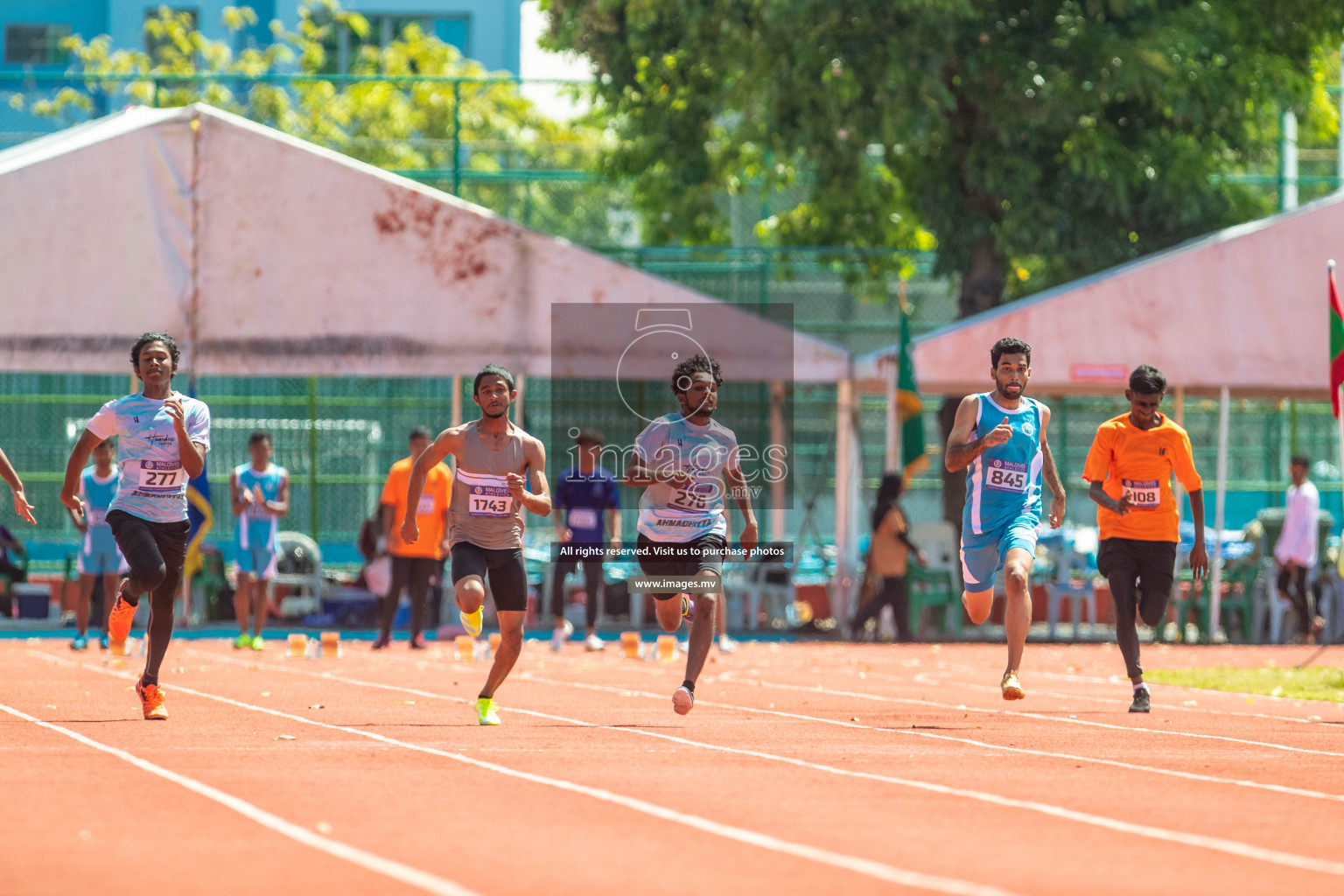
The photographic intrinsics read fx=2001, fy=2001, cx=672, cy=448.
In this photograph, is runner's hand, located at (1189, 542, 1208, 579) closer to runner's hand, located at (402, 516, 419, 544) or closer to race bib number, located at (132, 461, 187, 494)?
runner's hand, located at (402, 516, 419, 544)

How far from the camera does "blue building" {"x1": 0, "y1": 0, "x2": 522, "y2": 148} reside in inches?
1900

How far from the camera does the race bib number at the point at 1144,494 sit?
11844mm

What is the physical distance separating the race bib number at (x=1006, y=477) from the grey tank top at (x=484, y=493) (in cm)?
268

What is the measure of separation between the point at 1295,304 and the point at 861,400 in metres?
9.02

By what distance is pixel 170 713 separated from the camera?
11.2m

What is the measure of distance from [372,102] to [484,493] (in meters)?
30.5

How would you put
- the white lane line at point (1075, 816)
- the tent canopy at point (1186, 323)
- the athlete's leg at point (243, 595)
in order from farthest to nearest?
the tent canopy at point (1186, 323) < the athlete's leg at point (243, 595) < the white lane line at point (1075, 816)

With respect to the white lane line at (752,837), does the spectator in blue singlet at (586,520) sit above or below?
above

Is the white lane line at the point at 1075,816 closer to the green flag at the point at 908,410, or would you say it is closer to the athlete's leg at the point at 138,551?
→ the athlete's leg at the point at 138,551

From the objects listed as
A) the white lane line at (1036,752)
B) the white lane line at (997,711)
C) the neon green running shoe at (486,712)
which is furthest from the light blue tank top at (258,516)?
the neon green running shoe at (486,712)

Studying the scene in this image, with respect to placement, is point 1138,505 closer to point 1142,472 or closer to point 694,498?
point 1142,472

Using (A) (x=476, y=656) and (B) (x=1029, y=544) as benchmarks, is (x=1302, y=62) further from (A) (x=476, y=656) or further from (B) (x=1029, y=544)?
(B) (x=1029, y=544)

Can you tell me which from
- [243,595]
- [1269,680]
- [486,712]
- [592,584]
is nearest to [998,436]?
[486,712]

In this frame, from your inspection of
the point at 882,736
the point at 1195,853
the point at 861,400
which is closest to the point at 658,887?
the point at 1195,853
